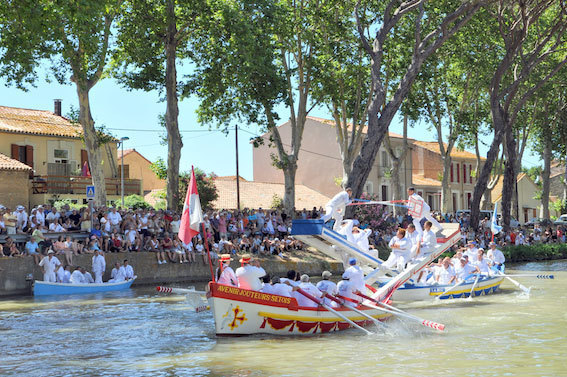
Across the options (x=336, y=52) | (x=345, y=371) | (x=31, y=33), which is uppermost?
(x=336, y=52)

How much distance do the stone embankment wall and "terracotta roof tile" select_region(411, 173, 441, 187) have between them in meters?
38.9

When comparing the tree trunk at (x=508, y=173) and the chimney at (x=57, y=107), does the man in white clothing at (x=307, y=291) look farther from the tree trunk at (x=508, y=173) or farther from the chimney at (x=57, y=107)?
the chimney at (x=57, y=107)

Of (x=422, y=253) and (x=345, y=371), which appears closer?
(x=345, y=371)

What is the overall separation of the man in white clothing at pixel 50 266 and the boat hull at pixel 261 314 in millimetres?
11089

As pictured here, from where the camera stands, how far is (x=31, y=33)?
23.7 m

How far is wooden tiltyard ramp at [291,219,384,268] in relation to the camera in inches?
712

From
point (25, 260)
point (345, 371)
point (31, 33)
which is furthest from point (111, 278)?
point (345, 371)

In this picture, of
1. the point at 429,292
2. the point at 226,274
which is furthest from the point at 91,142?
the point at 226,274

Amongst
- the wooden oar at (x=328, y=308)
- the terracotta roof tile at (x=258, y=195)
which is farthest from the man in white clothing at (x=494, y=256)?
the terracotta roof tile at (x=258, y=195)

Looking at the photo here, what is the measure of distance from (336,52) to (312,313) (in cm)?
2311

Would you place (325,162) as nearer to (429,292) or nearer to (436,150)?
(436,150)

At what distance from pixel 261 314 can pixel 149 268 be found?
44.9ft

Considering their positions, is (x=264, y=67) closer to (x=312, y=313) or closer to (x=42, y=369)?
(x=312, y=313)

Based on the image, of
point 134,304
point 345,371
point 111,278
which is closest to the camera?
point 345,371
